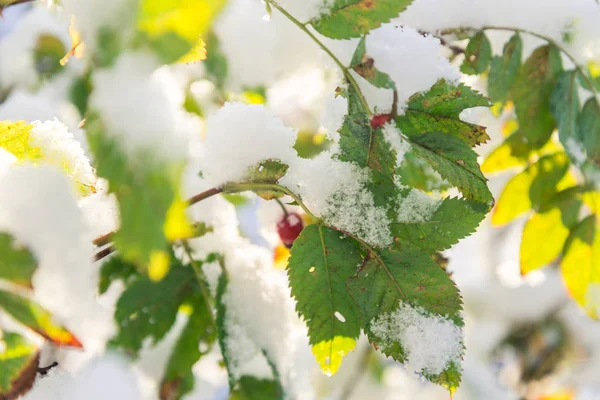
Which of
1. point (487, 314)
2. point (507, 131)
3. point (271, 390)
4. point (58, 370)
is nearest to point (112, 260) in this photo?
point (58, 370)

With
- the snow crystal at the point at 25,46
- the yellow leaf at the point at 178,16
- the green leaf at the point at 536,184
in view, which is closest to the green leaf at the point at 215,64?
the snow crystal at the point at 25,46

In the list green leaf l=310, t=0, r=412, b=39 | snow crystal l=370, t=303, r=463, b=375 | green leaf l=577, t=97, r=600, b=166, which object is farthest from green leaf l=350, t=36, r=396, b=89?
green leaf l=577, t=97, r=600, b=166

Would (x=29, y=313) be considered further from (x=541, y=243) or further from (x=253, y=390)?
(x=541, y=243)

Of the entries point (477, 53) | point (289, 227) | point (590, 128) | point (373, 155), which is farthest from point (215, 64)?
point (590, 128)

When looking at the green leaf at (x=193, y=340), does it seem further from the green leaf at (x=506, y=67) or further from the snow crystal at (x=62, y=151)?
the green leaf at (x=506, y=67)

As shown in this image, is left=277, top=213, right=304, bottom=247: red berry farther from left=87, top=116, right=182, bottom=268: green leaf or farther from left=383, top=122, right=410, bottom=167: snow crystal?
left=87, top=116, right=182, bottom=268: green leaf
